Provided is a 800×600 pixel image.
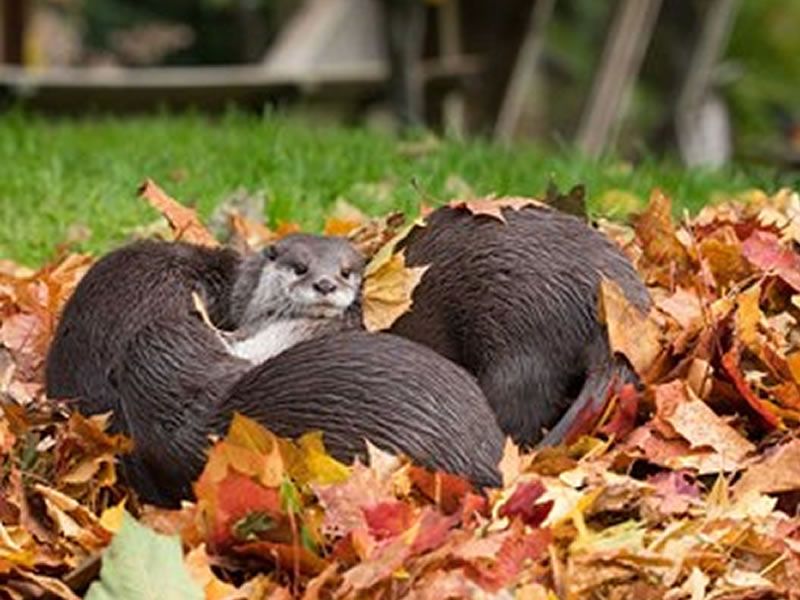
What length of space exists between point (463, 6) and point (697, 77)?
5.36ft

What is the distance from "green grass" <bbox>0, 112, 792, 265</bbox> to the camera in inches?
254

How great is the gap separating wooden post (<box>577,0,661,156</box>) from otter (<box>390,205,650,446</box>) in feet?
28.8

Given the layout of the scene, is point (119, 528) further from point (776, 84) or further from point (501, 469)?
point (776, 84)

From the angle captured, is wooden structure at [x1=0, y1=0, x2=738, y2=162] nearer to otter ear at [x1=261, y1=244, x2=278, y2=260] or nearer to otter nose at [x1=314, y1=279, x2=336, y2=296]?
otter ear at [x1=261, y1=244, x2=278, y2=260]

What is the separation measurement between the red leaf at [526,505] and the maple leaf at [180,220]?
1.79m

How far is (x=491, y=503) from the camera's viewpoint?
3514 mm

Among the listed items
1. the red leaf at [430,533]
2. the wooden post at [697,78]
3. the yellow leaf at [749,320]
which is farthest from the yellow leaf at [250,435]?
the wooden post at [697,78]

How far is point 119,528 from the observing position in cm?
340

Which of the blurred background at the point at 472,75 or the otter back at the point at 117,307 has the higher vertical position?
the otter back at the point at 117,307

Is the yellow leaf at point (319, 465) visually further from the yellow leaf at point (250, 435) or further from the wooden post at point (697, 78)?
the wooden post at point (697, 78)

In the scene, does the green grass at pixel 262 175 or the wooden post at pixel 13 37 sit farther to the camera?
the wooden post at pixel 13 37

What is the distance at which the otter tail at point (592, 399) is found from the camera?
387 cm

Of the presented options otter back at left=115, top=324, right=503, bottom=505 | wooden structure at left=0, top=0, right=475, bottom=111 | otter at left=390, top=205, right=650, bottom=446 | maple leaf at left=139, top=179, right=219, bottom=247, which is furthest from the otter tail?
wooden structure at left=0, top=0, right=475, bottom=111

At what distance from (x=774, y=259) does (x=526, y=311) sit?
29.4 inches
